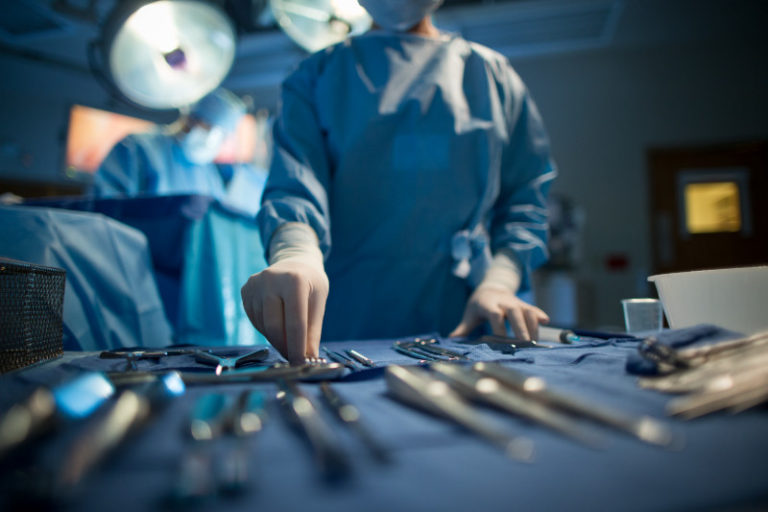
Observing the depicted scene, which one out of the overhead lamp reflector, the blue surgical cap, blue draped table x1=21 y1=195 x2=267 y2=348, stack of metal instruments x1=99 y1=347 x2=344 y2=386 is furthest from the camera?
the blue surgical cap

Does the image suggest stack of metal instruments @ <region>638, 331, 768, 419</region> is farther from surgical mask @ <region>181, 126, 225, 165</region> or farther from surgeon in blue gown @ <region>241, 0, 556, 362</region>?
surgical mask @ <region>181, 126, 225, 165</region>

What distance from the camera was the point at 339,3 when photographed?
1574 millimetres

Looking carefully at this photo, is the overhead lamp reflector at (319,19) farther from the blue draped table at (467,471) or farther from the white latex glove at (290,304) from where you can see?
the blue draped table at (467,471)

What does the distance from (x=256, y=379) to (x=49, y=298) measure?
17.0 inches

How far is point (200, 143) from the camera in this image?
265 cm

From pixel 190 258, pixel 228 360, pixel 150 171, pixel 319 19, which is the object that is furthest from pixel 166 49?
pixel 228 360

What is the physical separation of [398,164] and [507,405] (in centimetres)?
80

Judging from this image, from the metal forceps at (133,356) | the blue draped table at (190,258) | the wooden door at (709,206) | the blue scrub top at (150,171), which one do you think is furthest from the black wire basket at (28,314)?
the wooden door at (709,206)

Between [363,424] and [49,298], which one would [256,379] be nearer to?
[363,424]

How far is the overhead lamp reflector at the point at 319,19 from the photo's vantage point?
160cm

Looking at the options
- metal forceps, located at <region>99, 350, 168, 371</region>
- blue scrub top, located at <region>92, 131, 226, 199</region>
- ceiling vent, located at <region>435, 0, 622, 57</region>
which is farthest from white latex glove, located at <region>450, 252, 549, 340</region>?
ceiling vent, located at <region>435, 0, 622, 57</region>

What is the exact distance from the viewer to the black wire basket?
1.88 ft

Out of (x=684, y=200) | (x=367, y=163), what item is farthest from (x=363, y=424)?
(x=684, y=200)

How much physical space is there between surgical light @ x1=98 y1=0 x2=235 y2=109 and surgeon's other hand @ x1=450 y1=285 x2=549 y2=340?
134 centimetres
